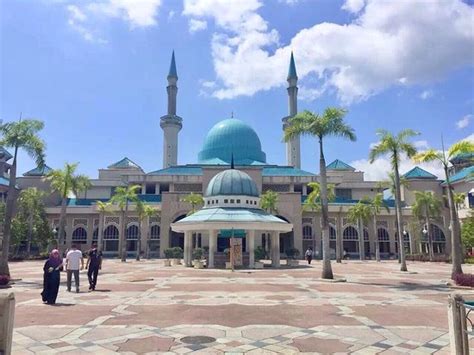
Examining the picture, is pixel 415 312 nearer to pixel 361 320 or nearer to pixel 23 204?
pixel 361 320

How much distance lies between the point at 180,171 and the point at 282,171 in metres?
16.5

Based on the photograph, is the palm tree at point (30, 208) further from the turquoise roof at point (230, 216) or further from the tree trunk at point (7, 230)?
the tree trunk at point (7, 230)

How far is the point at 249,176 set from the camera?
1693 inches

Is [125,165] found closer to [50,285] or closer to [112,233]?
[112,233]

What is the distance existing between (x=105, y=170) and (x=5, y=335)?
67922mm

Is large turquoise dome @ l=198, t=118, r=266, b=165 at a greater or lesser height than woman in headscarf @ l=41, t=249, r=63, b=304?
greater

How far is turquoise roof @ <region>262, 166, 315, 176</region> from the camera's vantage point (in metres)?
63.7


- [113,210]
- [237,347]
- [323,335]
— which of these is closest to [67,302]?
[237,347]

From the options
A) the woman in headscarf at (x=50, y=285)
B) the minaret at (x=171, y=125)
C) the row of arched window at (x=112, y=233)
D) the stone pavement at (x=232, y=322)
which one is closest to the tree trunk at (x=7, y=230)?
the stone pavement at (x=232, y=322)

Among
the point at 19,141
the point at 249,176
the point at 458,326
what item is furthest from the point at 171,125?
the point at 458,326

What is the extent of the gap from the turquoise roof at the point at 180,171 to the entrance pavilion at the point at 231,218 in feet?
88.9

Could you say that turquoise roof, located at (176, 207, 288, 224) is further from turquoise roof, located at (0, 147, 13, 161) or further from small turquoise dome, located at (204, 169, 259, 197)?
turquoise roof, located at (0, 147, 13, 161)

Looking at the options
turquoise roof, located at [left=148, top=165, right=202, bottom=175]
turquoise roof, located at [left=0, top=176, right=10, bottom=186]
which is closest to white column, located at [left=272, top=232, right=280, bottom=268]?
turquoise roof, located at [left=148, top=165, right=202, bottom=175]

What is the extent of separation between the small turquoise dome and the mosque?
21.6 ft
